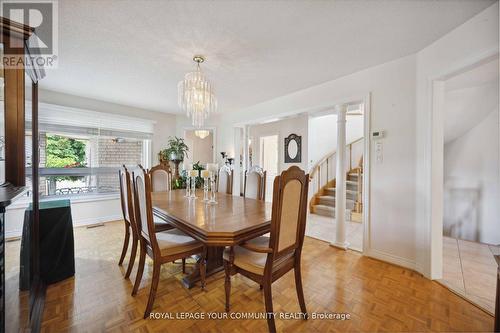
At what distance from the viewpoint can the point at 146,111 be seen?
15.3 ft

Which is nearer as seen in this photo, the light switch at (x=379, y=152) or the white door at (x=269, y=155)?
the light switch at (x=379, y=152)

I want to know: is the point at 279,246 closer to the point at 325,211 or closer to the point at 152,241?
the point at 152,241

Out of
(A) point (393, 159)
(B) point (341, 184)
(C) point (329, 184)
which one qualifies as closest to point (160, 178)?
(B) point (341, 184)

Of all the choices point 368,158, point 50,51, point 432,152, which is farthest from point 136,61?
point 432,152

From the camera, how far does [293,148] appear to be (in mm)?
5500

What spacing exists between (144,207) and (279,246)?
1.11m

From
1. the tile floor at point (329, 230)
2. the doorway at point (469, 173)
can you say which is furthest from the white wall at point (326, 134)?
the doorway at point (469, 173)

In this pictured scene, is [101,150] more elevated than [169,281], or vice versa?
[101,150]

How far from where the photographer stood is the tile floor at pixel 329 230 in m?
3.08

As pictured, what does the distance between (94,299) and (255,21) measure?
2.77 metres

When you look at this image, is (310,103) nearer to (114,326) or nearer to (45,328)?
(114,326)

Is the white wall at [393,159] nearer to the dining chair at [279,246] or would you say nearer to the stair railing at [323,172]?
the dining chair at [279,246]

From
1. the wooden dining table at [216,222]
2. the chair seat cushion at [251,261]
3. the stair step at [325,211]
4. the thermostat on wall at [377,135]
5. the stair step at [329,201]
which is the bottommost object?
the stair step at [325,211]

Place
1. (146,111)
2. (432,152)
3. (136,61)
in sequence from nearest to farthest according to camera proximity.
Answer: (432,152) → (136,61) → (146,111)
